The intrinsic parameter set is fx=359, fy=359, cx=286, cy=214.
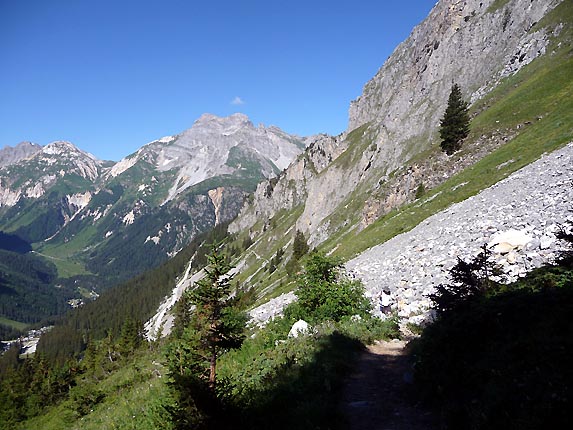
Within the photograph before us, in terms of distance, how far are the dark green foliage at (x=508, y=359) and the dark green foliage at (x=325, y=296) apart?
7.53 metres

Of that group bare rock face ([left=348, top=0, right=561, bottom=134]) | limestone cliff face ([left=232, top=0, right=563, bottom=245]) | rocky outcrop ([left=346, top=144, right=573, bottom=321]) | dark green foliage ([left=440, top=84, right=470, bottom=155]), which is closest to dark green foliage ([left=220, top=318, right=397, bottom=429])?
rocky outcrop ([left=346, top=144, right=573, bottom=321])

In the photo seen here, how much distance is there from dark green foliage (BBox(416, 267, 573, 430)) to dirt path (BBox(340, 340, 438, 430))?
0.61 m

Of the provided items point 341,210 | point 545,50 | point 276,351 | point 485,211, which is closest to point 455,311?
point 276,351

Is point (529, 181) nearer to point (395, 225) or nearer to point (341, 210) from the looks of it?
point (395, 225)

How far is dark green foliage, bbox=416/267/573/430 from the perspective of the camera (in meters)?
5.47

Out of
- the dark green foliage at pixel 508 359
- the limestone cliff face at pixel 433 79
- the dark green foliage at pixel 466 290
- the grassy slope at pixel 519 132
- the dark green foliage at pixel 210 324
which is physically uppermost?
the limestone cliff face at pixel 433 79

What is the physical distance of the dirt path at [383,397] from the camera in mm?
7949

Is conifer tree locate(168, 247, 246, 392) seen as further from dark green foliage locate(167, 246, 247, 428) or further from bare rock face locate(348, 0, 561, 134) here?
bare rock face locate(348, 0, 561, 134)

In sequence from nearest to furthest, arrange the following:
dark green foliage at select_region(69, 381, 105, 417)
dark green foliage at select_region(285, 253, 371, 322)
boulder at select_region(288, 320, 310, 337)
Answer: boulder at select_region(288, 320, 310, 337) < dark green foliage at select_region(285, 253, 371, 322) < dark green foliage at select_region(69, 381, 105, 417)

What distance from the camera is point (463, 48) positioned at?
83875mm

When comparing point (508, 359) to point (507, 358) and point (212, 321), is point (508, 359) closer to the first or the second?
point (507, 358)

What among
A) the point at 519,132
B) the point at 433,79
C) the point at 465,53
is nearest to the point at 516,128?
the point at 519,132

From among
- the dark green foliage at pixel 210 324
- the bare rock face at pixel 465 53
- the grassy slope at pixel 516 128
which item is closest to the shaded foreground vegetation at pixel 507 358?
the dark green foliage at pixel 210 324

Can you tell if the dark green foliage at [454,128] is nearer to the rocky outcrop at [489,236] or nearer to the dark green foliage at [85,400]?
the rocky outcrop at [489,236]
